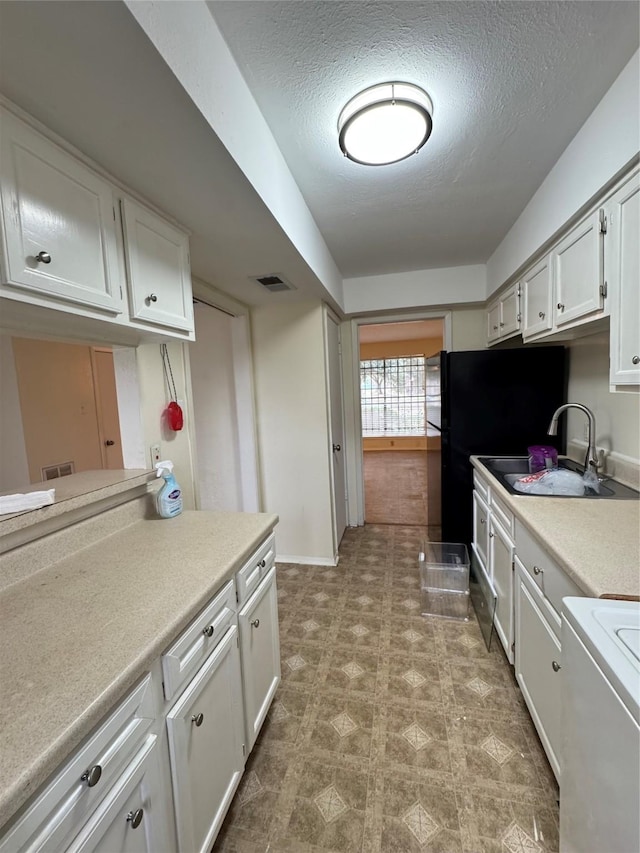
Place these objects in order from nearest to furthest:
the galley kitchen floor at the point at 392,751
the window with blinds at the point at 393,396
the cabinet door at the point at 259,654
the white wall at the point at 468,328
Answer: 1. the galley kitchen floor at the point at 392,751
2. the cabinet door at the point at 259,654
3. the white wall at the point at 468,328
4. the window with blinds at the point at 393,396

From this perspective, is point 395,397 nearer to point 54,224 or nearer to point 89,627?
point 54,224

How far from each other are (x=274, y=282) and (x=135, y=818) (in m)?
2.29

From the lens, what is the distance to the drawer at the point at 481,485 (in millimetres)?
2220

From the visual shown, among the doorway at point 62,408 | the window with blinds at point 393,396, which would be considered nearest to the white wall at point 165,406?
the doorway at point 62,408

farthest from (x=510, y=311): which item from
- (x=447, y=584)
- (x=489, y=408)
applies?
(x=447, y=584)

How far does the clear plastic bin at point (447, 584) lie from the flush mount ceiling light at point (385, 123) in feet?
7.47

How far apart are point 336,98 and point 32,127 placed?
37.5 inches

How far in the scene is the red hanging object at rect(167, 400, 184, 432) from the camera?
175cm

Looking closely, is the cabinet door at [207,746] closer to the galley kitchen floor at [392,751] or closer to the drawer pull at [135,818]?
the drawer pull at [135,818]

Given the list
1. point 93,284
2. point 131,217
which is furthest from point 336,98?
point 93,284

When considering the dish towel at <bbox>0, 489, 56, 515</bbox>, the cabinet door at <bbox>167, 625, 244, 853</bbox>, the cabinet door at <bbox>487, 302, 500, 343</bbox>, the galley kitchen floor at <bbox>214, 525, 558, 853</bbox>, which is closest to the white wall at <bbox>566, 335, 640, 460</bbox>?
the cabinet door at <bbox>487, 302, 500, 343</bbox>

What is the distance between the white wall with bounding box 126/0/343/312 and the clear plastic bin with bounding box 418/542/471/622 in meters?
2.23

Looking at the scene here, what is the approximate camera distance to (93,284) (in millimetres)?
1031

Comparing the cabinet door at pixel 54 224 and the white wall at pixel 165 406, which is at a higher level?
the cabinet door at pixel 54 224
